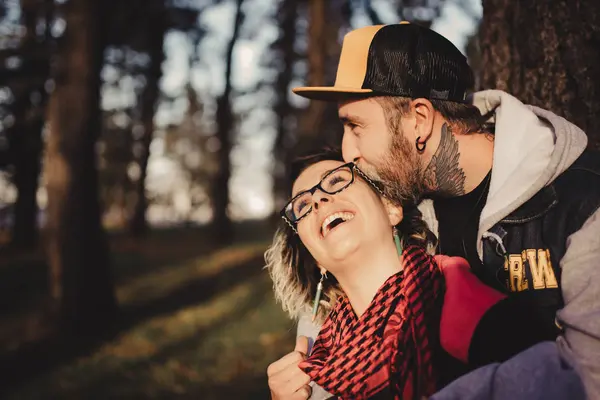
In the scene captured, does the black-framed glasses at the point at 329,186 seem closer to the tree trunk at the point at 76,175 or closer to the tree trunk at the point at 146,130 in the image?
the tree trunk at the point at 76,175

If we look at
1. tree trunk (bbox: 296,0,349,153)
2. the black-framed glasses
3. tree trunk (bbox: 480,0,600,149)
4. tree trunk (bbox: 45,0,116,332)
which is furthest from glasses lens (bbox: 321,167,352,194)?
tree trunk (bbox: 296,0,349,153)

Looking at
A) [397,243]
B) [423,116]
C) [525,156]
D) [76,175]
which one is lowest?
[76,175]

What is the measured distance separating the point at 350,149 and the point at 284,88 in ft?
74.1

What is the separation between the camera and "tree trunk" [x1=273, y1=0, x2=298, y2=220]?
16400 mm

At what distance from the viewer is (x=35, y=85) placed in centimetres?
1050

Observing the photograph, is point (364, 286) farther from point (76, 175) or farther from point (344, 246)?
point (76, 175)

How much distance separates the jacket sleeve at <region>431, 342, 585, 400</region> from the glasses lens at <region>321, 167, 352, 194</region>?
1086mm

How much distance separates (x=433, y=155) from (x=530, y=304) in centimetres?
96

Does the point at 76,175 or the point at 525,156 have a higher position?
the point at 525,156

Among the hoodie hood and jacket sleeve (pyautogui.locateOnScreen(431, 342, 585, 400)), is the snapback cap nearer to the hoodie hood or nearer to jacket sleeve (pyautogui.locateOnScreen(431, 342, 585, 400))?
the hoodie hood

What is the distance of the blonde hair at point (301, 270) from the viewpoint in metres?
2.81

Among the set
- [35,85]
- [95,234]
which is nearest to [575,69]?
[95,234]

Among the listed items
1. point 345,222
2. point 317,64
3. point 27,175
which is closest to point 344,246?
point 345,222

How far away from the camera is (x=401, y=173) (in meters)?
2.70
